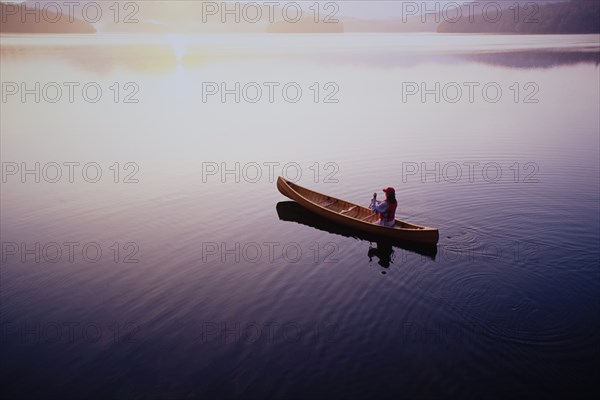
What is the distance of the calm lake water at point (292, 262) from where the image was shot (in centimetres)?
1186

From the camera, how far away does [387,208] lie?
63.2 feet

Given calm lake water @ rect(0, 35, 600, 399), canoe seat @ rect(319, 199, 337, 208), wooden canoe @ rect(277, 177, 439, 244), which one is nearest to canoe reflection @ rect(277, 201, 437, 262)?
calm lake water @ rect(0, 35, 600, 399)

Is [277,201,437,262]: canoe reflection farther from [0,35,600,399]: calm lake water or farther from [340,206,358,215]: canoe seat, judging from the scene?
[340,206,358,215]: canoe seat

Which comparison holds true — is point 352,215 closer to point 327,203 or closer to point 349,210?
point 349,210

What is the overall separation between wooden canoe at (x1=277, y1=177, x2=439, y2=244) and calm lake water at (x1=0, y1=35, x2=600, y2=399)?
0.60 meters

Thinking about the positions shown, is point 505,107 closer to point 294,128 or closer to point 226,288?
point 294,128

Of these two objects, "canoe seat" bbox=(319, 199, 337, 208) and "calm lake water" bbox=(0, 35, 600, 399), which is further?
"canoe seat" bbox=(319, 199, 337, 208)

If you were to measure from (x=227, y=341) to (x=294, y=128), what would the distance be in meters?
29.5

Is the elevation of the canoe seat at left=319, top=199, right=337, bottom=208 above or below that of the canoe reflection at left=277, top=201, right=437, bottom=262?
above

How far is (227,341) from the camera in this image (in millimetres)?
13117

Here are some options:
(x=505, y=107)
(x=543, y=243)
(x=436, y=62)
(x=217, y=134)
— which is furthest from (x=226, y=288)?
(x=436, y=62)

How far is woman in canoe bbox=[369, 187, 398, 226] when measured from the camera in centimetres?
1910

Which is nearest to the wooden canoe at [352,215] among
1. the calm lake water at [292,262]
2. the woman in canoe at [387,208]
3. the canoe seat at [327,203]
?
the canoe seat at [327,203]

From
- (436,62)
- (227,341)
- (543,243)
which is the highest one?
(436,62)
